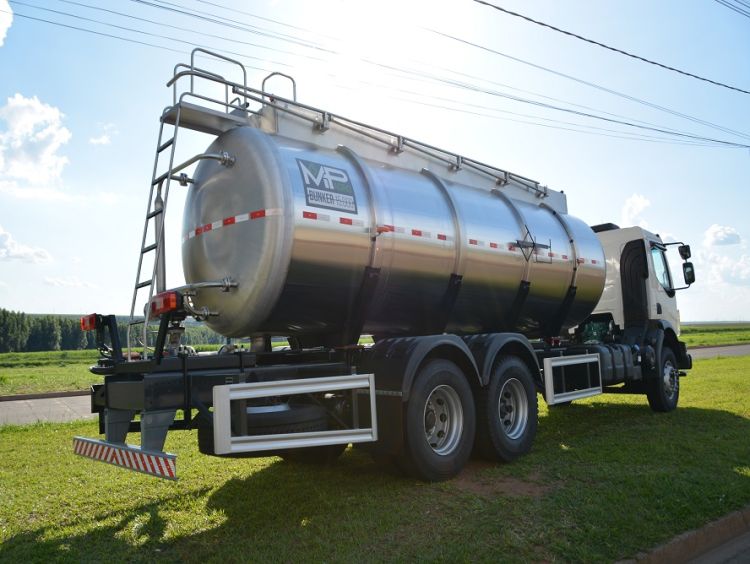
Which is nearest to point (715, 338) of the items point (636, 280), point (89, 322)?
point (636, 280)

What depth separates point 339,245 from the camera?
562 cm

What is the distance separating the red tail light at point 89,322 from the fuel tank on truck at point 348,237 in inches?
38.0

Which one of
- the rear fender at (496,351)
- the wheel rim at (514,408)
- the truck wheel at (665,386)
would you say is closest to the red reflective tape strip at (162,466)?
the rear fender at (496,351)

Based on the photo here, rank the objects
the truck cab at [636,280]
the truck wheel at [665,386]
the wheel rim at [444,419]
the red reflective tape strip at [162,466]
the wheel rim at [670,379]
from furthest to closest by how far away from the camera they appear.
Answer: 1. the truck cab at [636,280]
2. the wheel rim at [670,379]
3. the truck wheel at [665,386]
4. the wheel rim at [444,419]
5. the red reflective tape strip at [162,466]

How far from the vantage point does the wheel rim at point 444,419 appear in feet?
19.5

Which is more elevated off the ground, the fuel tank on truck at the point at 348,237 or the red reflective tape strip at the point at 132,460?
the fuel tank on truck at the point at 348,237

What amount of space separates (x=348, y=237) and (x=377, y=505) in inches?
95.5

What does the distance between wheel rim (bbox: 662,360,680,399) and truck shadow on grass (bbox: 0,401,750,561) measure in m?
3.47

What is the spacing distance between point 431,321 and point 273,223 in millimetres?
2542

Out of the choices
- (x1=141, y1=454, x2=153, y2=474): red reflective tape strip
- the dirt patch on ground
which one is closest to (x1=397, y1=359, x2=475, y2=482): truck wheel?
the dirt patch on ground

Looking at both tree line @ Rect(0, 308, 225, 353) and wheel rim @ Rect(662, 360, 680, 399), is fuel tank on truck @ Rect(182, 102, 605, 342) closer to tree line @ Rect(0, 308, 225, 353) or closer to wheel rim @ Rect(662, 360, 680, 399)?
wheel rim @ Rect(662, 360, 680, 399)

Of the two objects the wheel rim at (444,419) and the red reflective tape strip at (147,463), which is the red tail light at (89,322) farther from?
the wheel rim at (444,419)

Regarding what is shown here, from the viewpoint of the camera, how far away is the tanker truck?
4910 millimetres

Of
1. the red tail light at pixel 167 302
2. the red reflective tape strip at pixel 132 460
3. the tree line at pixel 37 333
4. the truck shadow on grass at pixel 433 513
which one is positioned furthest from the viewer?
the tree line at pixel 37 333
